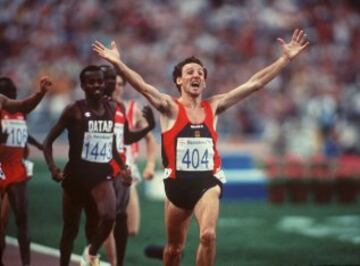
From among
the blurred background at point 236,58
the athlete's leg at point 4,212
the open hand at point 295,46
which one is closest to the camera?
the open hand at point 295,46

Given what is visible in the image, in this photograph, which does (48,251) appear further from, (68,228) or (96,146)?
(96,146)

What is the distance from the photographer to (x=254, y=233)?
56.1 feet

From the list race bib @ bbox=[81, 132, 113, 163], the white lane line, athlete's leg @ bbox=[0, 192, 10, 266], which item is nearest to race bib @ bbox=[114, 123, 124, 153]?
race bib @ bbox=[81, 132, 113, 163]

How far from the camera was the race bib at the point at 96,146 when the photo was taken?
34.8 feet

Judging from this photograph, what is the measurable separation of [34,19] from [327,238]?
14.1 metres

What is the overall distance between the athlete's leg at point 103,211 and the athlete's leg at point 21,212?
1.10 metres

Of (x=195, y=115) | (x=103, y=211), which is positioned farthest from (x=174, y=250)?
(x=195, y=115)

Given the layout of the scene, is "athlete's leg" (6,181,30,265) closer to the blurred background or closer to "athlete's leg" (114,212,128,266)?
"athlete's leg" (114,212,128,266)

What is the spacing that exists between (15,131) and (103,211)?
5.74 ft

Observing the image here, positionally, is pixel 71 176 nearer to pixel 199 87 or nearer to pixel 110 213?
pixel 110 213

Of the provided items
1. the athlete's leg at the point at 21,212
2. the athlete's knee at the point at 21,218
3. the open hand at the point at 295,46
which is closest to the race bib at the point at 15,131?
the athlete's leg at the point at 21,212

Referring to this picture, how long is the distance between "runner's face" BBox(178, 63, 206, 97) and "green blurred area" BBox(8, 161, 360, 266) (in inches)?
123

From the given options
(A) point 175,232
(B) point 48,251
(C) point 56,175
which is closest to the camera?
(A) point 175,232

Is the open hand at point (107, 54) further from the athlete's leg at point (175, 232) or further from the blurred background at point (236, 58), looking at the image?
the blurred background at point (236, 58)
